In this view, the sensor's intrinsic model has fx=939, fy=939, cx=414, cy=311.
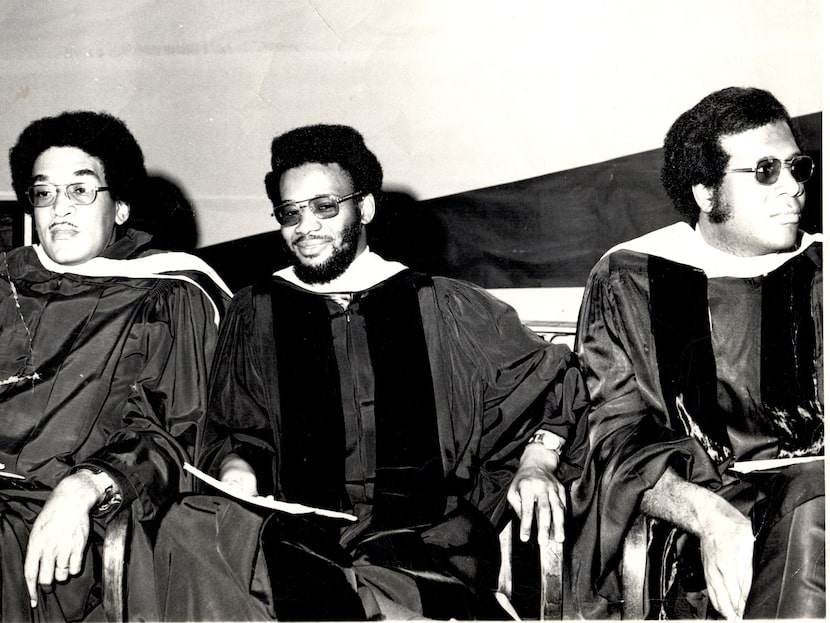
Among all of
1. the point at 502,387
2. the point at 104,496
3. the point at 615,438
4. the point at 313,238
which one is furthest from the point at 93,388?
the point at 615,438

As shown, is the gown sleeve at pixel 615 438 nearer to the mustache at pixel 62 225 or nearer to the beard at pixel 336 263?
the beard at pixel 336 263

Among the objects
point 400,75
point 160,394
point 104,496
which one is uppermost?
point 400,75

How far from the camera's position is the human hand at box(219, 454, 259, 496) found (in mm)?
2191

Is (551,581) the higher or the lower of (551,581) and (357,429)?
the lower

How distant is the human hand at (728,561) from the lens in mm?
2035

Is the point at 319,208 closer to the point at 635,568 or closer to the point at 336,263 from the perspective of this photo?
the point at 336,263

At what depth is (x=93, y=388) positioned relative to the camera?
2.30 metres

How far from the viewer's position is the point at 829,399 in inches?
89.9

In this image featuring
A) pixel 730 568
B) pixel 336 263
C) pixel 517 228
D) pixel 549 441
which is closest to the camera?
pixel 730 568

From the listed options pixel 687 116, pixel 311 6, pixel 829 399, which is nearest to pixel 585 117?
pixel 687 116

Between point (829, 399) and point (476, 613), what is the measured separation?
3.28ft

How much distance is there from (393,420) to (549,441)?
0.38 m

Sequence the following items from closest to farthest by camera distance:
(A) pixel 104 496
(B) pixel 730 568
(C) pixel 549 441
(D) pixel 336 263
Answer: (B) pixel 730 568, (A) pixel 104 496, (C) pixel 549 441, (D) pixel 336 263

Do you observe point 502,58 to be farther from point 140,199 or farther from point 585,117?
point 140,199
